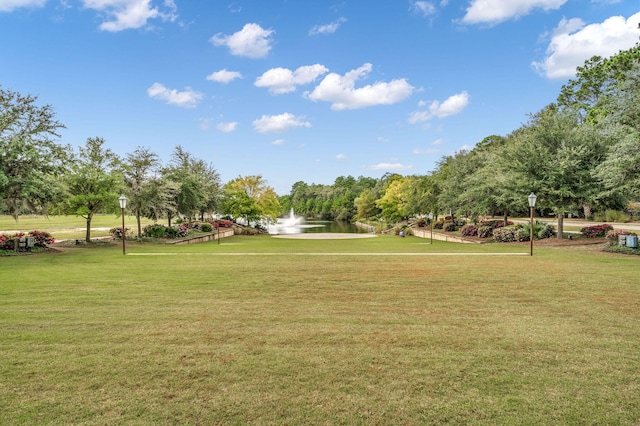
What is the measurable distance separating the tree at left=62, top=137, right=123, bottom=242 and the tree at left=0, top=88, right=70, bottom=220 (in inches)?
98.5

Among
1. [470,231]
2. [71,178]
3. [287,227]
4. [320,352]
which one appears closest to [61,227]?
[71,178]

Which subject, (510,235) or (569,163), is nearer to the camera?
(569,163)

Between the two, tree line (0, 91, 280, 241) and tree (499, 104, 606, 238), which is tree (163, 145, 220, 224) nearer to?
tree line (0, 91, 280, 241)

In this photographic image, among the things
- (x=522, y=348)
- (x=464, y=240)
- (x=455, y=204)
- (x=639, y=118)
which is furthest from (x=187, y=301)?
(x=455, y=204)

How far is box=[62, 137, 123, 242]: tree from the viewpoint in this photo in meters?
22.2

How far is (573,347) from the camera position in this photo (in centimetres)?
478

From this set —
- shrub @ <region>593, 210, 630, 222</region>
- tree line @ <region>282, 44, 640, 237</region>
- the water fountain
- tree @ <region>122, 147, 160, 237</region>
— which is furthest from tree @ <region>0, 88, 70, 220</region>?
shrub @ <region>593, 210, 630, 222</region>

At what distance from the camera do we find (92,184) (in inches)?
903

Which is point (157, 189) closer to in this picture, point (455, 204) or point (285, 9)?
point (285, 9)

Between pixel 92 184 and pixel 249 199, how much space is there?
24.1 m

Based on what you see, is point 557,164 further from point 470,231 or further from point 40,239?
point 40,239

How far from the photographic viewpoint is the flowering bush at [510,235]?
2292 centimetres

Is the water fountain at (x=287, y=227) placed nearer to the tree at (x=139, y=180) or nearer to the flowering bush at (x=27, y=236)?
the tree at (x=139, y=180)

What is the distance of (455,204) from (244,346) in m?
33.4
